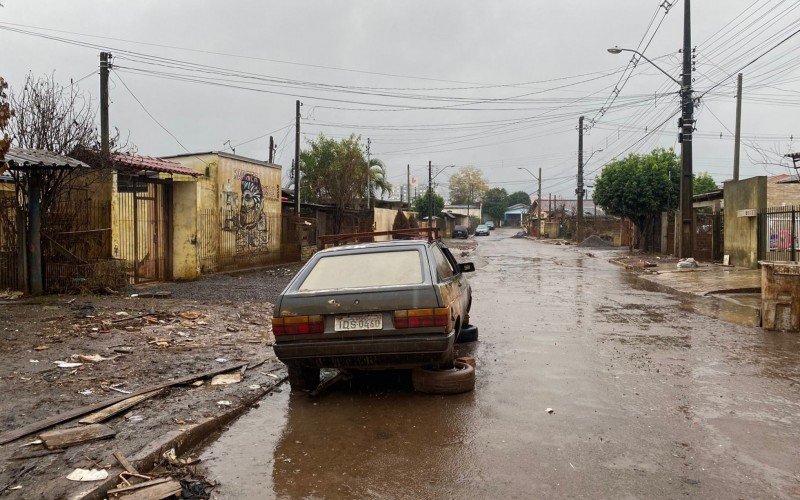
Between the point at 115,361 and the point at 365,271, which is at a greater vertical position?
the point at 365,271

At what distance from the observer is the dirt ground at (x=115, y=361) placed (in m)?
4.04

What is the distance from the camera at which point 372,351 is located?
5230 millimetres

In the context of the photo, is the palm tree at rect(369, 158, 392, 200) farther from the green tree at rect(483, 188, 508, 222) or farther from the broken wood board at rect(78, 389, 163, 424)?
the green tree at rect(483, 188, 508, 222)

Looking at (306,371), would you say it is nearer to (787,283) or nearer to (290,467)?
(290,467)

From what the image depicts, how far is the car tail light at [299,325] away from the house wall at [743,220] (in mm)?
19060

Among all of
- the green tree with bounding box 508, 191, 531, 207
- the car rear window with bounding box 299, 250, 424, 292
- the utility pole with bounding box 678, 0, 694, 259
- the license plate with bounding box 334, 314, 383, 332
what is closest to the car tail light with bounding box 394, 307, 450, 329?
the license plate with bounding box 334, 314, 383, 332

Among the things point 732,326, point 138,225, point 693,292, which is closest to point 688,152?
point 693,292

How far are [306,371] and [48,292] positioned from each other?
8.54 meters

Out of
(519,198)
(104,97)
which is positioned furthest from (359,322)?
(519,198)

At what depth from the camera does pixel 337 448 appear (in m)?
4.29

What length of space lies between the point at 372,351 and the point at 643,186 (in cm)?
2972

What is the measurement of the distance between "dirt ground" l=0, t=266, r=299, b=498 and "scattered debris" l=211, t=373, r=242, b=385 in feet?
0.31

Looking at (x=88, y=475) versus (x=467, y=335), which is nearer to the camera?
(x=88, y=475)

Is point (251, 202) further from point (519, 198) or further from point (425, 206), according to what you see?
point (519, 198)
